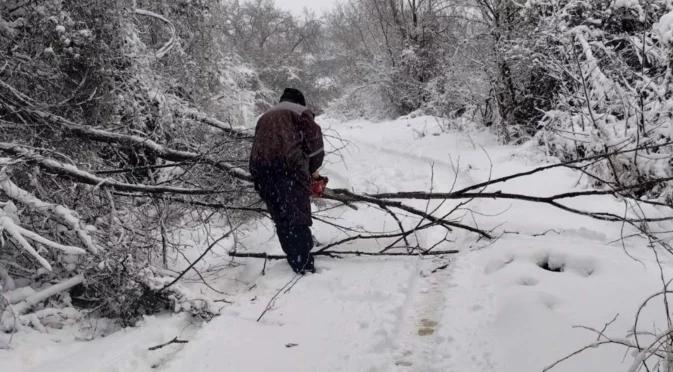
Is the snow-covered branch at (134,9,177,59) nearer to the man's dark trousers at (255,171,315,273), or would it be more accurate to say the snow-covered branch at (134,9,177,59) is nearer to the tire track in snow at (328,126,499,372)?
the man's dark trousers at (255,171,315,273)

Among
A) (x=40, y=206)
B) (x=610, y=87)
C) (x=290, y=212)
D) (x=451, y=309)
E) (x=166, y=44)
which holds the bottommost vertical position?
(x=451, y=309)

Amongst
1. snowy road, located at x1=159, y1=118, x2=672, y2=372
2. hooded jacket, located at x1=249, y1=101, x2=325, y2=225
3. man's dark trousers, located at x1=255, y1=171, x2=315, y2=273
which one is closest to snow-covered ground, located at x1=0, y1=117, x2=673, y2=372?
snowy road, located at x1=159, y1=118, x2=672, y2=372

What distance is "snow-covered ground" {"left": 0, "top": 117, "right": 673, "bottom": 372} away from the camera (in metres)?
2.75

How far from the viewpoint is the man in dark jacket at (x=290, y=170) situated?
13.4ft

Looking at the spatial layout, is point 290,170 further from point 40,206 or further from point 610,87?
point 610,87

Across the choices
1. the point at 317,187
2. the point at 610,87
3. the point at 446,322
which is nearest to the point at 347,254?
the point at 317,187

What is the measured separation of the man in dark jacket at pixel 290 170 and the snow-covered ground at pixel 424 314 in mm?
341

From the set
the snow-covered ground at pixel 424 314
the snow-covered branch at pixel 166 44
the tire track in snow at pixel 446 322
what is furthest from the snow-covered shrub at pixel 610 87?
the snow-covered branch at pixel 166 44

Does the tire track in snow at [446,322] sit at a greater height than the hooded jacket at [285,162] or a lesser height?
lesser

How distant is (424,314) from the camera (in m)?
3.40

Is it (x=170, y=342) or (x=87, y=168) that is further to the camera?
(x=87, y=168)

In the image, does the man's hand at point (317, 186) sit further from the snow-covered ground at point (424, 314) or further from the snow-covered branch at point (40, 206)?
the snow-covered branch at point (40, 206)

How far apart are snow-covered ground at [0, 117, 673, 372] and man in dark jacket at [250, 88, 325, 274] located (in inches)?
13.4

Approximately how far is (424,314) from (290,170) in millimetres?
1566
